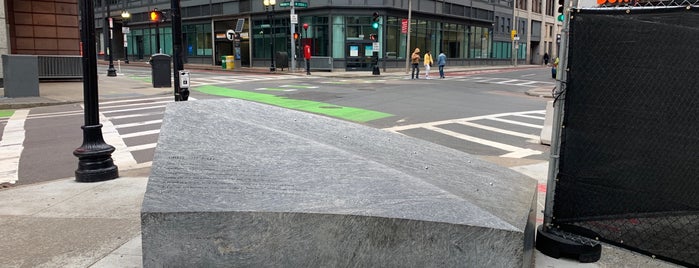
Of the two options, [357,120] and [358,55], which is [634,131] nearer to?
[357,120]

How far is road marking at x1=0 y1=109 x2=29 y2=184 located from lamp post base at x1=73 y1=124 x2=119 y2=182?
4.33 feet

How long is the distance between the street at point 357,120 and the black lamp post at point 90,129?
1114 millimetres

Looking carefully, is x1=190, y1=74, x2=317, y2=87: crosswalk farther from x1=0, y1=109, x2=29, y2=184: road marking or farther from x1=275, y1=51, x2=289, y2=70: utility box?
x1=0, y1=109, x2=29, y2=184: road marking

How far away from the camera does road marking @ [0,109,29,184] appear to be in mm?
7906

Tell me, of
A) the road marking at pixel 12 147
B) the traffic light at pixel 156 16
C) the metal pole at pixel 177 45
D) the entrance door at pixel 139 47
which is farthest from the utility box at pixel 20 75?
the entrance door at pixel 139 47

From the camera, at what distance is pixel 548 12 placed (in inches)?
2987

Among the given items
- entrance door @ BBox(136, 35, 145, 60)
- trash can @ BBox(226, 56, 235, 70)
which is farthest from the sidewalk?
entrance door @ BBox(136, 35, 145, 60)

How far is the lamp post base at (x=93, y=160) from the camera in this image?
22.6 ft

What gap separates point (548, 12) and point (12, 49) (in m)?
68.1

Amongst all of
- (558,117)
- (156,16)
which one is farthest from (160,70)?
(558,117)

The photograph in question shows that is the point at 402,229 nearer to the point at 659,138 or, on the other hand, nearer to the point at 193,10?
the point at 659,138

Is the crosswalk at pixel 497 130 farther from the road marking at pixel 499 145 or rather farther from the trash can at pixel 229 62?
the trash can at pixel 229 62

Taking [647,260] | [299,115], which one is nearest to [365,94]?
[299,115]

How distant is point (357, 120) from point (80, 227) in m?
9.43
